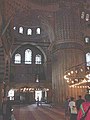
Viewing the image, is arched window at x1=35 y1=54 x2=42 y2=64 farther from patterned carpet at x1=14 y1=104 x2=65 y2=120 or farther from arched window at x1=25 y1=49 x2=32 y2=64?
patterned carpet at x1=14 y1=104 x2=65 y2=120

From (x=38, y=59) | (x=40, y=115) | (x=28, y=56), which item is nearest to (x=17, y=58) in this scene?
(x=28, y=56)

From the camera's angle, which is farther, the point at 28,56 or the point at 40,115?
the point at 28,56

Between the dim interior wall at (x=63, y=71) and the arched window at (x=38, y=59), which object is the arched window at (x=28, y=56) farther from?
the dim interior wall at (x=63, y=71)

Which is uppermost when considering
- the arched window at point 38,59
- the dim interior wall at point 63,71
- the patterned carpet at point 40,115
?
the arched window at point 38,59

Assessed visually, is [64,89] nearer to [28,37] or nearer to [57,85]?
[57,85]

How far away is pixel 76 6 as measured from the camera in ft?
79.9

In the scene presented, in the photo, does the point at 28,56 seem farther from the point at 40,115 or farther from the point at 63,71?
the point at 40,115

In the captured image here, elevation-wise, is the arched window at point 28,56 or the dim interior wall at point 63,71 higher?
the arched window at point 28,56

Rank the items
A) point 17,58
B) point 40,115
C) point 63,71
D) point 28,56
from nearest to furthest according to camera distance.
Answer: point 40,115 < point 63,71 < point 17,58 < point 28,56

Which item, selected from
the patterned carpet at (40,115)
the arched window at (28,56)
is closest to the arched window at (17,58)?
the arched window at (28,56)

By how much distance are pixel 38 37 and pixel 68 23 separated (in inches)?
705

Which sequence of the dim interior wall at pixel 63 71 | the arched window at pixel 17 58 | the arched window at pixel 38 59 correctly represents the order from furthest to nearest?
the arched window at pixel 38 59, the arched window at pixel 17 58, the dim interior wall at pixel 63 71

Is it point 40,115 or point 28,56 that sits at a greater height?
point 28,56

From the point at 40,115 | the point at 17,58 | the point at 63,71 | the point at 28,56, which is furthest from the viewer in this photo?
the point at 28,56
